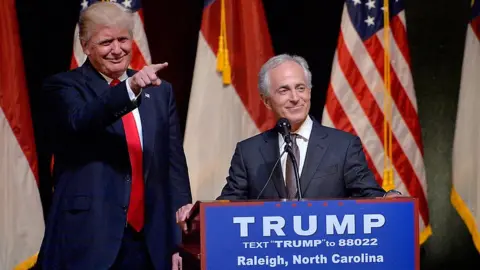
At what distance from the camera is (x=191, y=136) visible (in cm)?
362

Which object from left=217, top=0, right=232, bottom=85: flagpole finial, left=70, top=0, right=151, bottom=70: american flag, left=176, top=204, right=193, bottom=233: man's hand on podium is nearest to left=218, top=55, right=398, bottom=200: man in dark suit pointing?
left=176, top=204, right=193, bottom=233: man's hand on podium

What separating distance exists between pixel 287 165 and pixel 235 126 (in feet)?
4.78

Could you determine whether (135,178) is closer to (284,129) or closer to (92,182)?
(92,182)

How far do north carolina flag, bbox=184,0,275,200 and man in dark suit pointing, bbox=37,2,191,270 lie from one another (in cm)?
127

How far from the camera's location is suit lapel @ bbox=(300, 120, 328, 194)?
2195 mm

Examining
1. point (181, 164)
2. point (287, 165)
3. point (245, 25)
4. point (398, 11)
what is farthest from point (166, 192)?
point (398, 11)

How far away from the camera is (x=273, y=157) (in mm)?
2299

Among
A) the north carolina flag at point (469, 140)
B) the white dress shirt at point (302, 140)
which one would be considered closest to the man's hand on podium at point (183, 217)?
the white dress shirt at point (302, 140)

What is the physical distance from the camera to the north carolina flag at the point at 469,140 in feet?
11.8

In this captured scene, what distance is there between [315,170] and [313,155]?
6cm

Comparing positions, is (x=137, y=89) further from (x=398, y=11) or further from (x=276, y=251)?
(x=398, y=11)

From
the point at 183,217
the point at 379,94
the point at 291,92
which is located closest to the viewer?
the point at 183,217

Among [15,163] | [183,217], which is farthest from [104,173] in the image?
[15,163]

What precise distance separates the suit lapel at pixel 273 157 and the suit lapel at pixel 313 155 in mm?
61
